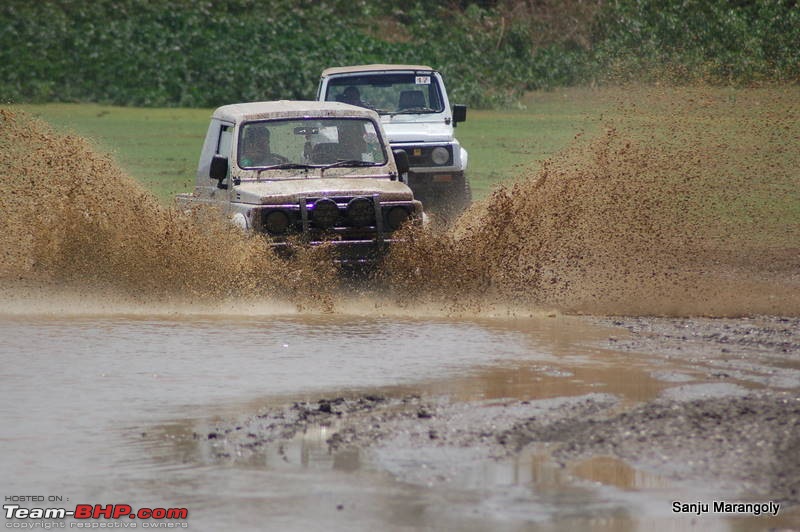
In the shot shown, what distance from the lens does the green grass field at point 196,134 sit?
23.7 m

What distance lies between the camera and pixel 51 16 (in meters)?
44.0

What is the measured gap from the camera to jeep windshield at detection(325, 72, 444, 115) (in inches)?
690

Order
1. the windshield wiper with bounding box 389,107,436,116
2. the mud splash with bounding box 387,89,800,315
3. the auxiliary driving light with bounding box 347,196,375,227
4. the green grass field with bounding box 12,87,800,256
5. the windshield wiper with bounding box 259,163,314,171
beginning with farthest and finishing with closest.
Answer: the green grass field with bounding box 12,87,800,256, the windshield wiper with bounding box 389,107,436,116, the windshield wiper with bounding box 259,163,314,171, the mud splash with bounding box 387,89,800,315, the auxiliary driving light with bounding box 347,196,375,227

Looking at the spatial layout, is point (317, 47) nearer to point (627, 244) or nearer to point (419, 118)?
point (419, 118)

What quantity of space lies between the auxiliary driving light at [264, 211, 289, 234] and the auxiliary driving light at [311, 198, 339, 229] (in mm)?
246

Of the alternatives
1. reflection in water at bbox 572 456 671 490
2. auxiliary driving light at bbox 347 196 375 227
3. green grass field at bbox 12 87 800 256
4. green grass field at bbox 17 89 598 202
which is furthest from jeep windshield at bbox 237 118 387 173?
green grass field at bbox 17 89 598 202

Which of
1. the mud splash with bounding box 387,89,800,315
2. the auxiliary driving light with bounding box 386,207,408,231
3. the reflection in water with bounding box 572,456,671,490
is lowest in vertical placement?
the mud splash with bounding box 387,89,800,315

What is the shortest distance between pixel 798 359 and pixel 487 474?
11.1 feet

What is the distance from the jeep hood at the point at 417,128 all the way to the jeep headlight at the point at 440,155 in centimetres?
13

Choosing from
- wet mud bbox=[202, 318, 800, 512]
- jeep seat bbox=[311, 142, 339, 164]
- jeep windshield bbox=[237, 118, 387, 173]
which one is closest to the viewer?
wet mud bbox=[202, 318, 800, 512]

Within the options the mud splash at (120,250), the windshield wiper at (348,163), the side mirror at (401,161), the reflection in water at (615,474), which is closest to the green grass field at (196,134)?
the mud splash at (120,250)

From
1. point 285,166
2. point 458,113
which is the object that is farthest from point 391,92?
point 285,166

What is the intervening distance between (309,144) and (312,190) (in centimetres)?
113

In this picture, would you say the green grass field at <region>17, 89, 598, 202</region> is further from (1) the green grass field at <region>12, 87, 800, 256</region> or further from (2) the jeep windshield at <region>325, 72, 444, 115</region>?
(2) the jeep windshield at <region>325, 72, 444, 115</region>
